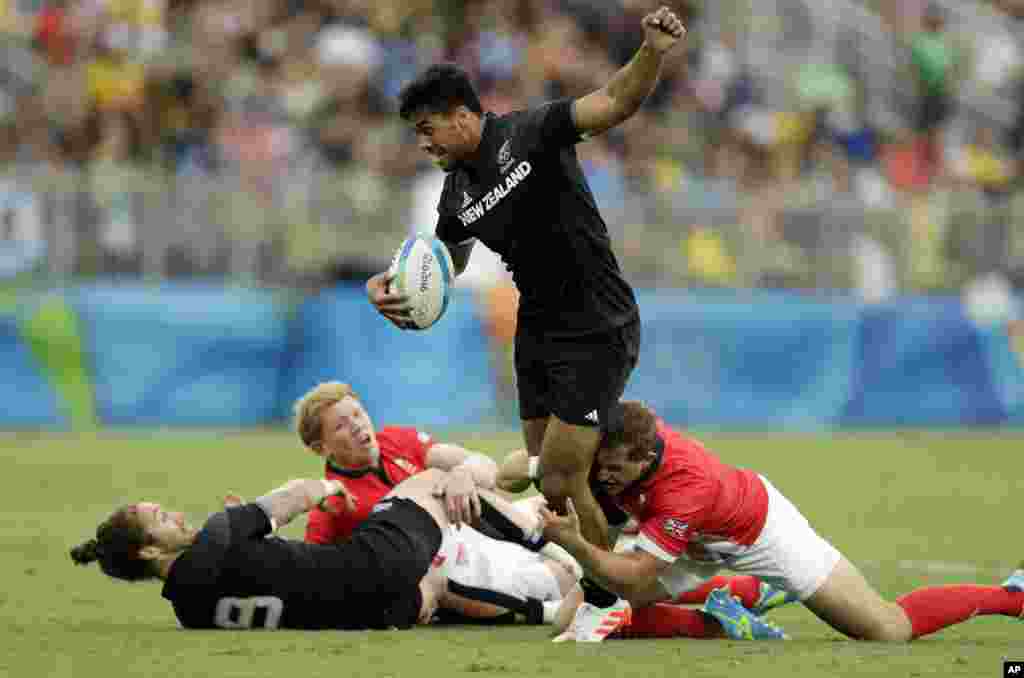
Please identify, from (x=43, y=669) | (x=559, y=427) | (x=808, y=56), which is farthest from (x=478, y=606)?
(x=808, y=56)

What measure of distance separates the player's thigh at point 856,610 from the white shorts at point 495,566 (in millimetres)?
1423

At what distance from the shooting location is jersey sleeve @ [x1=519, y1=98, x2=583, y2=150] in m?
7.72

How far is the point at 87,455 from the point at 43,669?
32.1ft

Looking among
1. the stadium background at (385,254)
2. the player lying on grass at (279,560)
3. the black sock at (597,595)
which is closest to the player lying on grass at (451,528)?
the player lying on grass at (279,560)

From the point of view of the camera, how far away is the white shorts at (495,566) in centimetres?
840

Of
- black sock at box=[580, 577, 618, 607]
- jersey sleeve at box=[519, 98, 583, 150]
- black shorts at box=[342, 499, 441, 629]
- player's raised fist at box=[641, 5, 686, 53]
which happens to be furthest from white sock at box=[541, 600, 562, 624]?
player's raised fist at box=[641, 5, 686, 53]

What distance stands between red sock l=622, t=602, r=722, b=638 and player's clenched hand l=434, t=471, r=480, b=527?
86 centimetres

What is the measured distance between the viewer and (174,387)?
1888 centimetres

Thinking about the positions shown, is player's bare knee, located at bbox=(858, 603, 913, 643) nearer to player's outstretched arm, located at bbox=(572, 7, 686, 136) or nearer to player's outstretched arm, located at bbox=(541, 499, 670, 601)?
player's outstretched arm, located at bbox=(541, 499, 670, 601)

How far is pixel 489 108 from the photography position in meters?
20.6

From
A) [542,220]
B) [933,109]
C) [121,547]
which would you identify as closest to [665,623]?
[542,220]

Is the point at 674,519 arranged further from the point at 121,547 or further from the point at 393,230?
the point at 393,230

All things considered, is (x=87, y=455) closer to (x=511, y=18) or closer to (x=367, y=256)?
(x=367, y=256)

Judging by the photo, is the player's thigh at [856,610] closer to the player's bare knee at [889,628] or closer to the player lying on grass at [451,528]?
the player's bare knee at [889,628]
